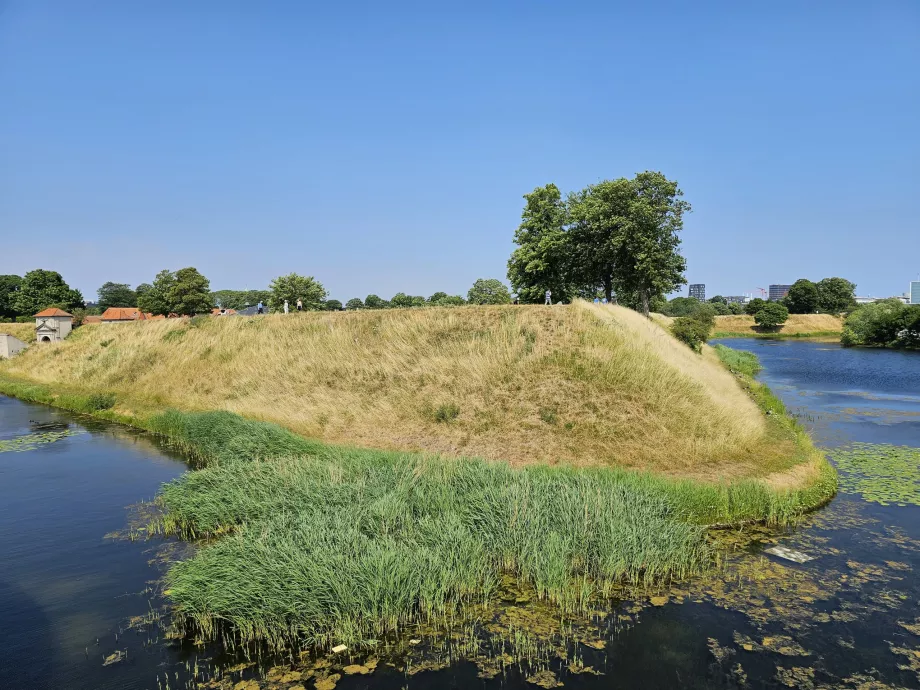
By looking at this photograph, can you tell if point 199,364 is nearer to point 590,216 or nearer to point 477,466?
point 477,466

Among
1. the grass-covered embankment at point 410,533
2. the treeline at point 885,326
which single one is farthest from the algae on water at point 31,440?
the treeline at point 885,326

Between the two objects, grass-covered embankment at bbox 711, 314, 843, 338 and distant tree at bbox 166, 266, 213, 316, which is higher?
distant tree at bbox 166, 266, 213, 316

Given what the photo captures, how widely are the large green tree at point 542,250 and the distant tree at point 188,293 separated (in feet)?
196

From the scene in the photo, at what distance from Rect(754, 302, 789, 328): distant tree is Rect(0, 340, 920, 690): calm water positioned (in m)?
122

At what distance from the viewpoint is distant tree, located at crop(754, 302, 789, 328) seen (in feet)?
402

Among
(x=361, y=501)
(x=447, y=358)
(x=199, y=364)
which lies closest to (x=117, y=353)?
(x=199, y=364)

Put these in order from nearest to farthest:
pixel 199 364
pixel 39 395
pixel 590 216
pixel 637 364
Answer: pixel 637 364 < pixel 199 364 < pixel 39 395 < pixel 590 216

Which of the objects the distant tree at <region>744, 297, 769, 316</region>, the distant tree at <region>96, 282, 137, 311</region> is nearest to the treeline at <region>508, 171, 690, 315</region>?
the distant tree at <region>744, 297, 769, 316</region>

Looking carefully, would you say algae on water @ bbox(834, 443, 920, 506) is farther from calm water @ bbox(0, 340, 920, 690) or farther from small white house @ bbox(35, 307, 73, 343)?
small white house @ bbox(35, 307, 73, 343)

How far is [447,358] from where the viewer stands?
2433 cm

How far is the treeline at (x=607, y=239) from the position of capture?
43.6 metres

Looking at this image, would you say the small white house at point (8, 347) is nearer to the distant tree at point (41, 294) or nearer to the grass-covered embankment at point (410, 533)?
the distant tree at point (41, 294)

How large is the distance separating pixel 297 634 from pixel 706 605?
23.8 feet

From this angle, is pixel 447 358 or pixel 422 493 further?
pixel 447 358
